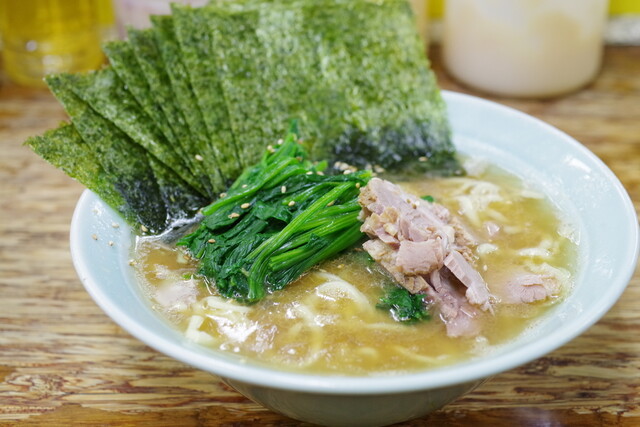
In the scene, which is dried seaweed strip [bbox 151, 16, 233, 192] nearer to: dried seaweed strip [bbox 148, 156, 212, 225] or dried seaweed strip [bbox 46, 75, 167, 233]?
dried seaweed strip [bbox 148, 156, 212, 225]

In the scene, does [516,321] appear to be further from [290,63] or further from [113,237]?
[290,63]

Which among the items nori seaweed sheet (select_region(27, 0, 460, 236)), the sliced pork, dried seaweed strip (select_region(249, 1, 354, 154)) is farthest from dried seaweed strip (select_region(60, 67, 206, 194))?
the sliced pork

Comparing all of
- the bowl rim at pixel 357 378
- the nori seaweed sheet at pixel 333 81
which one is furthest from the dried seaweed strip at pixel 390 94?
the bowl rim at pixel 357 378

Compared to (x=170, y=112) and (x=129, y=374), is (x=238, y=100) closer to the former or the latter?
(x=170, y=112)

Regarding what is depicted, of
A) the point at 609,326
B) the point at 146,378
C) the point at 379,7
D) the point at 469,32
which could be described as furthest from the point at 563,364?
the point at 469,32

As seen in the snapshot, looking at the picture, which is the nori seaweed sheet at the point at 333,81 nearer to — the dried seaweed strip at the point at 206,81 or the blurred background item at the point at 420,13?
the dried seaweed strip at the point at 206,81

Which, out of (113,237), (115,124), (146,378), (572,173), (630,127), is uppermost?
(115,124)
